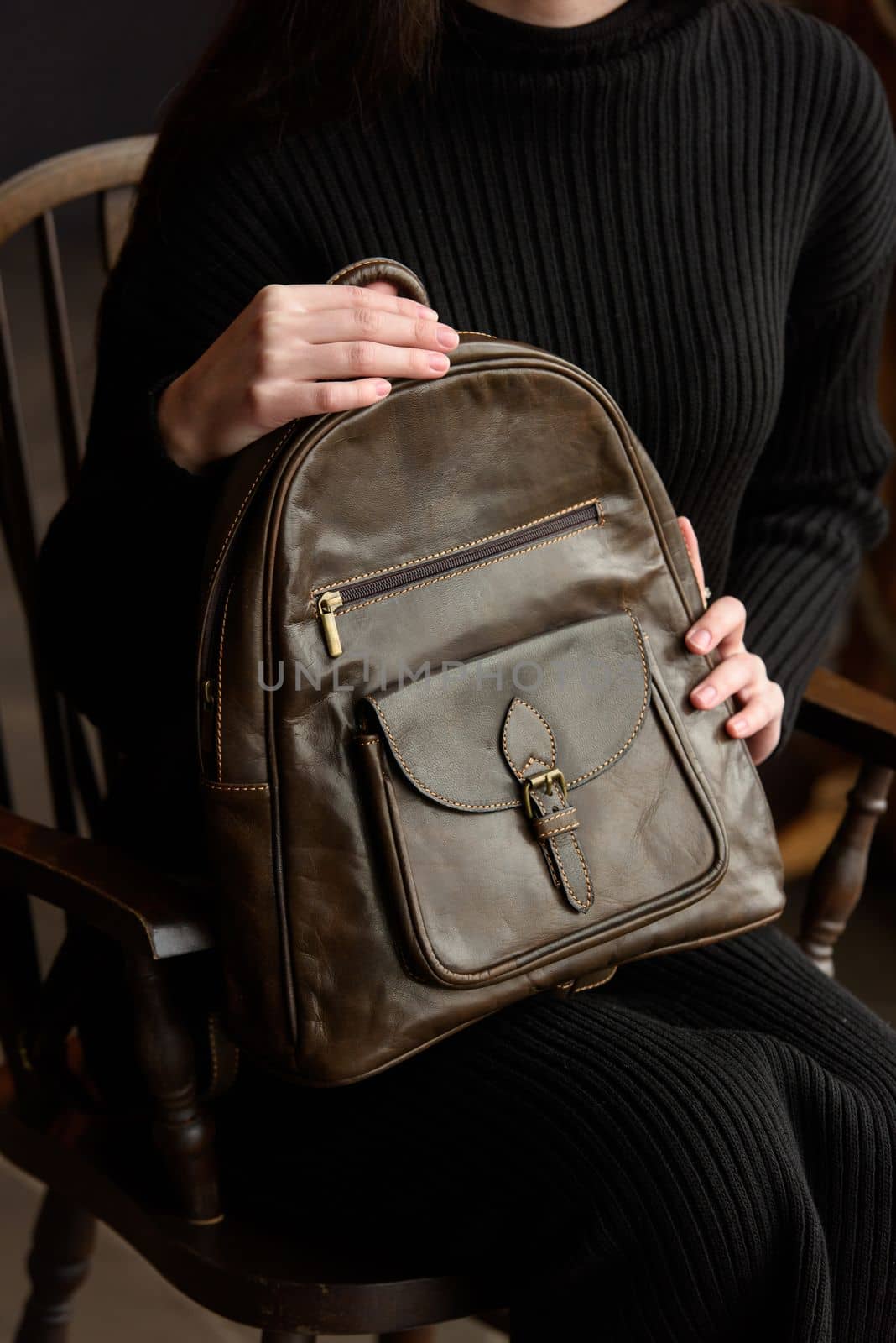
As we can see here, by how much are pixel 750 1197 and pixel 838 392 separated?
0.63m

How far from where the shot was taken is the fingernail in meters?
0.71

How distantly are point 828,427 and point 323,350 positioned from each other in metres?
0.53

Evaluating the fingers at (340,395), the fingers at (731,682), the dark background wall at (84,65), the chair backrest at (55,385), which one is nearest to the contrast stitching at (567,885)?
the fingers at (731,682)

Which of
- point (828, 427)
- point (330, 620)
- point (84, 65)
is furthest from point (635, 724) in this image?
point (84, 65)

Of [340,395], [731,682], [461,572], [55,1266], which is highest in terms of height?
[340,395]

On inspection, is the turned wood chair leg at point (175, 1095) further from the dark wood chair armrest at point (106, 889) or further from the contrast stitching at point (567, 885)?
the contrast stitching at point (567, 885)

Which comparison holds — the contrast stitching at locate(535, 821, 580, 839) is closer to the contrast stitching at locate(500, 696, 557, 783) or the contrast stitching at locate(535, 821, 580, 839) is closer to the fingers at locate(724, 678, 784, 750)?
the contrast stitching at locate(500, 696, 557, 783)

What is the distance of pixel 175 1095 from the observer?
2.58 ft

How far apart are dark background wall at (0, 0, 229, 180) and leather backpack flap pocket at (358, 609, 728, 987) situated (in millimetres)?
3740

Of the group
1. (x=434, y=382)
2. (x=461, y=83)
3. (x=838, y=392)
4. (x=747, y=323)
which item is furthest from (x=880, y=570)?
(x=434, y=382)

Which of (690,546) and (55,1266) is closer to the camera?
(690,546)

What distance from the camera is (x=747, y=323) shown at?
0.94 metres

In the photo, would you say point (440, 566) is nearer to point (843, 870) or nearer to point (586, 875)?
point (586, 875)

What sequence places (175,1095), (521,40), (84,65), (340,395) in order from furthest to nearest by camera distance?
(84,65) < (521,40) < (175,1095) < (340,395)
